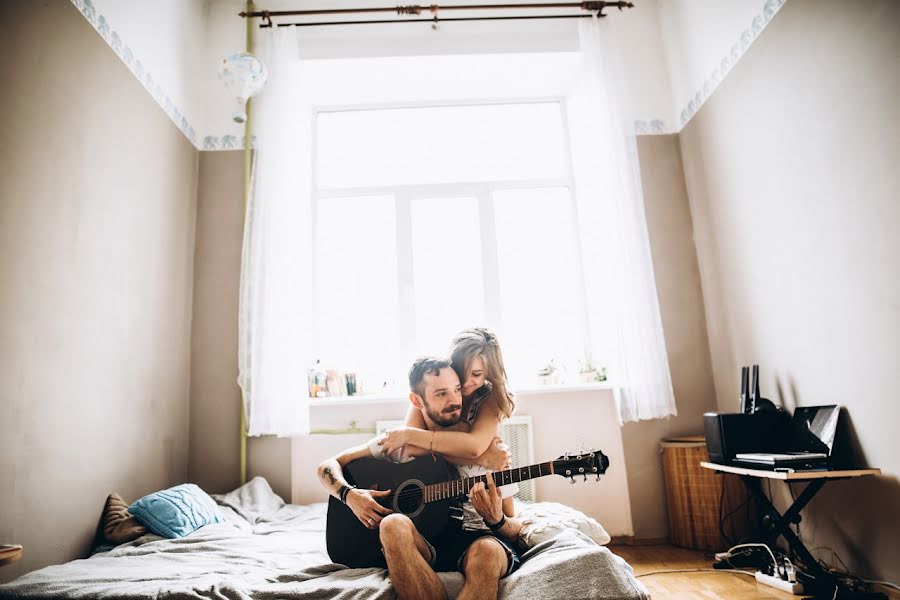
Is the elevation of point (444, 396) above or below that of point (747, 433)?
above

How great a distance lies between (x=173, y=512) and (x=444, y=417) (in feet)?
3.95

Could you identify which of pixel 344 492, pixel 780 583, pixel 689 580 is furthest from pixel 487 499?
pixel 780 583

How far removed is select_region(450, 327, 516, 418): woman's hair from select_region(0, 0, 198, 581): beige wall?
148 centimetres

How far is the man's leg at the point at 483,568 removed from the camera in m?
1.44

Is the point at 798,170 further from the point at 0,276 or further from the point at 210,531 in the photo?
the point at 0,276

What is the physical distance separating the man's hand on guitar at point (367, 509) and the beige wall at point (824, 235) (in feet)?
6.10

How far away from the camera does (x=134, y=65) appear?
259 cm

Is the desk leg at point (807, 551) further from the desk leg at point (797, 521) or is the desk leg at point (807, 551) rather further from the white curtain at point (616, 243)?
the white curtain at point (616, 243)

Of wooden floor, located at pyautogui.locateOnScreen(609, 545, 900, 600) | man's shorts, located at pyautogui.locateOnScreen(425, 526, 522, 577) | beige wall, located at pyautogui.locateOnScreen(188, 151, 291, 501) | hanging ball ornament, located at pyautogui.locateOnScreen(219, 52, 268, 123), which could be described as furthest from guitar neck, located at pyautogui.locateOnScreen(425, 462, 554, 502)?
hanging ball ornament, located at pyautogui.locateOnScreen(219, 52, 268, 123)

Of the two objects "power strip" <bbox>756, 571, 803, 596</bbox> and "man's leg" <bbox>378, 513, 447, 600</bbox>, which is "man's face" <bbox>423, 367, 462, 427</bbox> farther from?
"power strip" <bbox>756, 571, 803, 596</bbox>

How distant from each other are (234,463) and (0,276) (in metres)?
1.57

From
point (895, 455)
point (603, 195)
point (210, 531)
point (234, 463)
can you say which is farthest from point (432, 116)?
point (895, 455)

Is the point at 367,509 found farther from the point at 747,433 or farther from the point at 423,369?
the point at 747,433

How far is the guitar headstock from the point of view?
5.06ft
